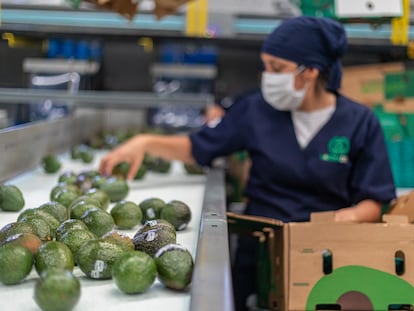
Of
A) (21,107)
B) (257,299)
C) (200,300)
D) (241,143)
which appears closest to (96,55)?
(21,107)

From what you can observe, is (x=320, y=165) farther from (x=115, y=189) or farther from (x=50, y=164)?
(x=50, y=164)

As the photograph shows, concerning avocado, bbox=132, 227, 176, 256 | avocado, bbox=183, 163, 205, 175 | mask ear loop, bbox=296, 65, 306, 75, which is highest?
mask ear loop, bbox=296, 65, 306, 75

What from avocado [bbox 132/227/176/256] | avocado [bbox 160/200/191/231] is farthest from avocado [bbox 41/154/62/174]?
avocado [bbox 132/227/176/256]

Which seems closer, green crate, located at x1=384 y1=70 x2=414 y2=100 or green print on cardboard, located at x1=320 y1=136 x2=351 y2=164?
green print on cardboard, located at x1=320 y1=136 x2=351 y2=164

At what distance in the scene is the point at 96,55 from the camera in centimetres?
493

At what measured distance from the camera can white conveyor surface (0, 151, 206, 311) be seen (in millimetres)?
1171

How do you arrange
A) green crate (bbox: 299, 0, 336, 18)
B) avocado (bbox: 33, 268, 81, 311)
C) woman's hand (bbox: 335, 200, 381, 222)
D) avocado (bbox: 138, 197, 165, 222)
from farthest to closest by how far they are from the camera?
green crate (bbox: 299, 0, 336, 18)
woman's hand (bbox: 335, 200, 381, 222)
avocado (bbox: 138, 197, 165, 222)
avocado (bbox: 33, 268, 81, 311)

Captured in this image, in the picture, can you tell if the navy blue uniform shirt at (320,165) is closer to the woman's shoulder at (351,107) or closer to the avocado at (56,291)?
the woman's shoulder at (351,107)

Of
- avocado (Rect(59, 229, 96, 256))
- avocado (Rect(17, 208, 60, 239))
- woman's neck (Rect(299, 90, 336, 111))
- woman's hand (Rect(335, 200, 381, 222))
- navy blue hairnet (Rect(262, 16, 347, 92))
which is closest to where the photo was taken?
avocado (Rect(59, 229, 96, 256))

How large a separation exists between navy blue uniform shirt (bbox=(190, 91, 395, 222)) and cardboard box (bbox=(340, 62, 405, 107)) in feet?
5.06

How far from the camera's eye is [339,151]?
249 centimetres

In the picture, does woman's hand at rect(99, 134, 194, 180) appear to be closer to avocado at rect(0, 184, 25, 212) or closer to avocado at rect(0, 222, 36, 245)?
avocado at rect(0, 184, 25, 212)

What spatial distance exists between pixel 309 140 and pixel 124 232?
3.47ft

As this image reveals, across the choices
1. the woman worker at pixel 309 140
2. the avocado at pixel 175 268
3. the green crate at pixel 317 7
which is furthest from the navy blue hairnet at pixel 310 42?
the avocado at pixel 175 268
